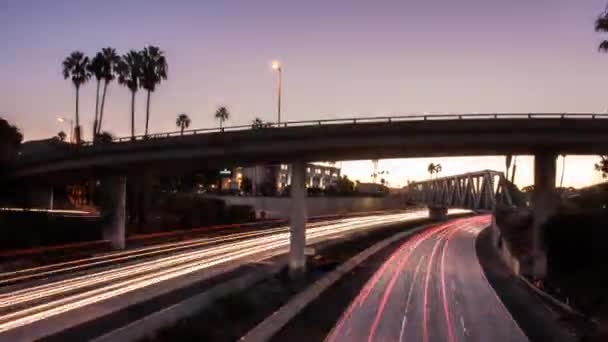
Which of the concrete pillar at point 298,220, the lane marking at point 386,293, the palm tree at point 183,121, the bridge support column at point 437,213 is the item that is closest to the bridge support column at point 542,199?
the lane marking at point 386,293

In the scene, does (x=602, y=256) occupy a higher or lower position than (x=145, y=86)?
lower

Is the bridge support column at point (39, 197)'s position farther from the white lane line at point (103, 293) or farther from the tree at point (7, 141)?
the white lane line at point (103, 293)

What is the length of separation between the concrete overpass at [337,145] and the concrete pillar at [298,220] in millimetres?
88

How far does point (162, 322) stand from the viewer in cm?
2861

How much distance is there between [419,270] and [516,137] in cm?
1644

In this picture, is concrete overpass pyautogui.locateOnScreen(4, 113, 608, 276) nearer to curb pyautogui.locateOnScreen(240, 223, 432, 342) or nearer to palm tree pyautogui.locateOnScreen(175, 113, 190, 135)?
curb pyautogui.locateOnScreen(240, 223, 432, 342)

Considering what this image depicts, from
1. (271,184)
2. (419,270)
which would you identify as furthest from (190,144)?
(271,184)

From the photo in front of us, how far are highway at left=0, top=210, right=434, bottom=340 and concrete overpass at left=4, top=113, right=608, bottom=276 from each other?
25.0ft

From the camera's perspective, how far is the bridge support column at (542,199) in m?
47.5

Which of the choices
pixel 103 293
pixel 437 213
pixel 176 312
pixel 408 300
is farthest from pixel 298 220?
pixel 437 213

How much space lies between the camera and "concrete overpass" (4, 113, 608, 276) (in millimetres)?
45906

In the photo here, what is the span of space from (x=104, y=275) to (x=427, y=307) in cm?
2241

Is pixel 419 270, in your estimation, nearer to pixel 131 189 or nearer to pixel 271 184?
pixel 131 189

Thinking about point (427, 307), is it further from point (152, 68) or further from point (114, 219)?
point (152, 68)
